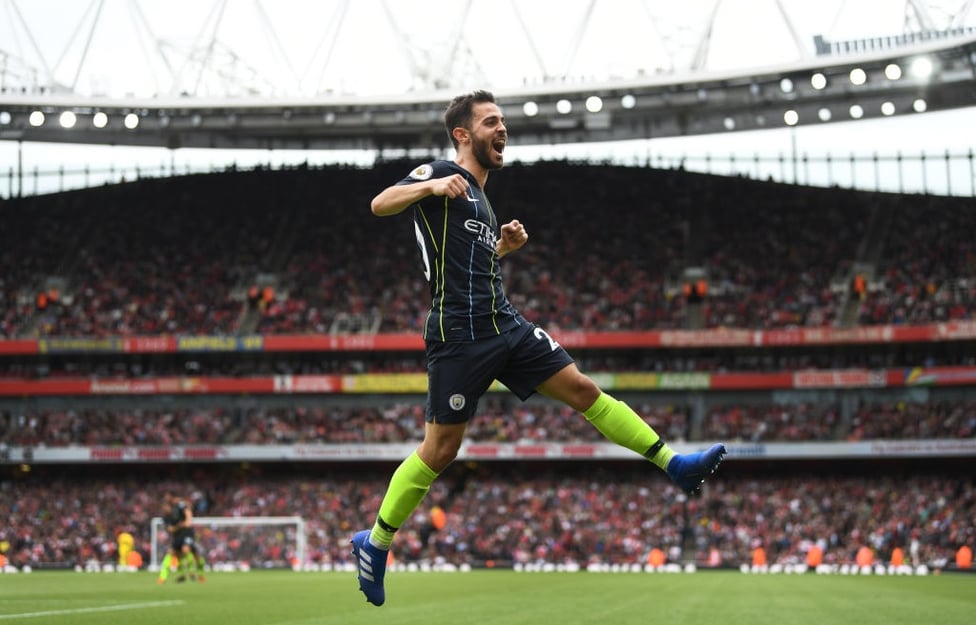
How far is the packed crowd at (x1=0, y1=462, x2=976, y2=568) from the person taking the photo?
41.8m

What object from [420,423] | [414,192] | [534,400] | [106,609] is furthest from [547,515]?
[414,192]

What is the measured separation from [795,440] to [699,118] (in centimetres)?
1303

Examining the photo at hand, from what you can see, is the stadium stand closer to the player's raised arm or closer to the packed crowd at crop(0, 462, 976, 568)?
the packed crowd at crop(0, 462, 976, 568)

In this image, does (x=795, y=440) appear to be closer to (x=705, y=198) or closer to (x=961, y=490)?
(x=961, y=490)

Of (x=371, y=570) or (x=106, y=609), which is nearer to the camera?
(x=371, y=570)

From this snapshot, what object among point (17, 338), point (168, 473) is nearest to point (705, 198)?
point (168, 473)

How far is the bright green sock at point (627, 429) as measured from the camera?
24.6ft

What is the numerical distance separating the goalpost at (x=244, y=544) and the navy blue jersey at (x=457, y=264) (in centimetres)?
3554

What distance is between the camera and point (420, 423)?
50094 millimetres

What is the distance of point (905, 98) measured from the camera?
45500 millimetres

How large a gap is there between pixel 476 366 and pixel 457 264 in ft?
2.02

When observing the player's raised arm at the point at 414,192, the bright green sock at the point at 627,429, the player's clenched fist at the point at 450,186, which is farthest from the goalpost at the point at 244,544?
the player's clenched fist at the point at 450,186

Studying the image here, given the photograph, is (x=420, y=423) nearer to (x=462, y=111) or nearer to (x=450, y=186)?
(x=462, y=111)

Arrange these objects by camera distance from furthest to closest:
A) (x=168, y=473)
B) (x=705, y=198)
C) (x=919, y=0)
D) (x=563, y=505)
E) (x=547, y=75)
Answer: (x=705, y=198) → (x=168, y=473) → (x=563, y=505) → (x=547, y=75) → (x=919, y=0)
